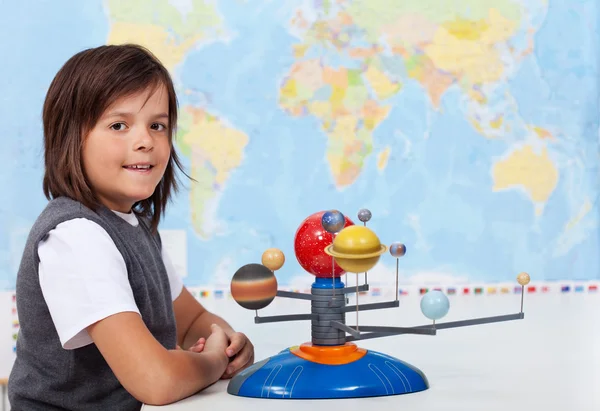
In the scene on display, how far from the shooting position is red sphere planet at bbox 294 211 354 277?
A: 2.94 feet

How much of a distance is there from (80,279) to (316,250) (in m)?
0.27

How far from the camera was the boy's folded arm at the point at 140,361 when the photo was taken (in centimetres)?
82

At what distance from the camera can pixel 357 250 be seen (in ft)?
2.46

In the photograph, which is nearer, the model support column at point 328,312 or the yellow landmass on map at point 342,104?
the model support column at point 328,312

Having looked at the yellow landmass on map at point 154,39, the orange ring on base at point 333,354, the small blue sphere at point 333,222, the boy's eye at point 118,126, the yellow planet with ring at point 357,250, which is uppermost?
the yellow landmass on map at point 154,39

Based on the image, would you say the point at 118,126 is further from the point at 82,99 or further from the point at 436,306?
the point at 436,306

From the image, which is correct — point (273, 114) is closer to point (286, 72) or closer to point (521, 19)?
point (286, 72)

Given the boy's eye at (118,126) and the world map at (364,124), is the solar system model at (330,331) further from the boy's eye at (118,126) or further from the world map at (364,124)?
the world map at (364,124)

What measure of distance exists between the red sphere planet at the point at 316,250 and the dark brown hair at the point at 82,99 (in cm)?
29

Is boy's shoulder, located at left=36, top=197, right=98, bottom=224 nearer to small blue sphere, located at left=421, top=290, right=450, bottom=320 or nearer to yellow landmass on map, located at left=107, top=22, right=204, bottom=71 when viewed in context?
small blue sphere, located at left=421, top=290, right=450, bottom=320

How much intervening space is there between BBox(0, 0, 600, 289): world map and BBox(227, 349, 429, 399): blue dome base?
0.95 meters

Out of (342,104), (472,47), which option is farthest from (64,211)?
(472,47)

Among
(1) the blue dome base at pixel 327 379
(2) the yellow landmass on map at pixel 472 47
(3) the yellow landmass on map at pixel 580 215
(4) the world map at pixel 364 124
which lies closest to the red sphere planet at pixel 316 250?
(1) the blue dome base at pixel 327 379

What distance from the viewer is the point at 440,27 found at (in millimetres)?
1855
